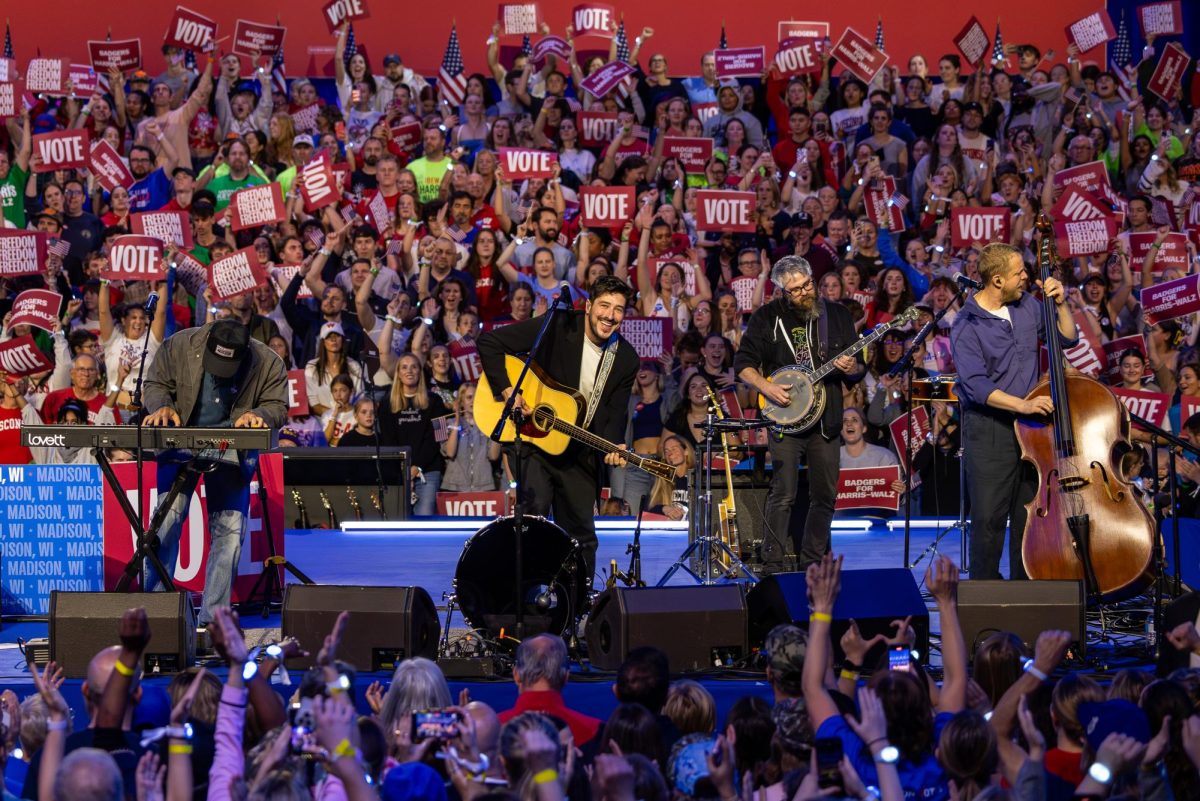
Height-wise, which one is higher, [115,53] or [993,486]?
[115,53]

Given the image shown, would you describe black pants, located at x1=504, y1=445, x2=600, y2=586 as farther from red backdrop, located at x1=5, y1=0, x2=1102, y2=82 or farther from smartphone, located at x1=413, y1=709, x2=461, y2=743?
red backdrop, located at x1=5, y1=0, x2=1102, y2=82

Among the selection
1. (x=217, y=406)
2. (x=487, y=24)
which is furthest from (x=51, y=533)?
(x=487, y=24)

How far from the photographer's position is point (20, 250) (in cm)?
1416

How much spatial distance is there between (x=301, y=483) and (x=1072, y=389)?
702 centimetres

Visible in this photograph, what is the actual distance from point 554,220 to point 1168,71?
7.52 metres

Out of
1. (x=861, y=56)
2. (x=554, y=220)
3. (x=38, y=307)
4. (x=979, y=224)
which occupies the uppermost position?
(x=861, y=56)

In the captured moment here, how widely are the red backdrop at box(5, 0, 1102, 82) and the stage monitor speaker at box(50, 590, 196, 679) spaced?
554 inches

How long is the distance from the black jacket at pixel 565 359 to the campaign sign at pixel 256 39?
11120 mm

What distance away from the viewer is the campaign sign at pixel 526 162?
51.0 ft

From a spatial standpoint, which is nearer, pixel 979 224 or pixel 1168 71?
pixel 979 224

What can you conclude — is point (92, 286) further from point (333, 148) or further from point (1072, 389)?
point (1072, 389)

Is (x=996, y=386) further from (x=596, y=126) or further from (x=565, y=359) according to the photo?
(x=596, y=126)

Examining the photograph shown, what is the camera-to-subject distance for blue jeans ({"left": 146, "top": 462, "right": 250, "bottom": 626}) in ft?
27.1

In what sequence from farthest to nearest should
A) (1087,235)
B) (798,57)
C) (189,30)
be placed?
(189,30) → (798,57) → (1087,235)
